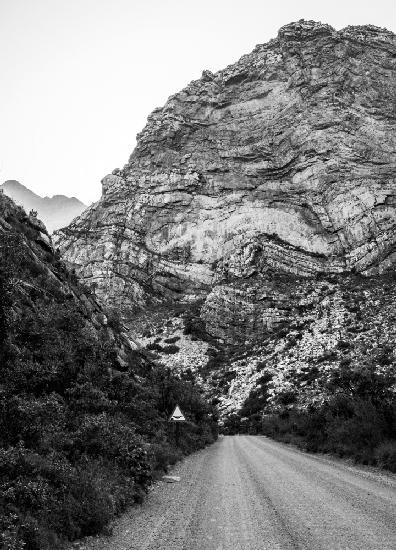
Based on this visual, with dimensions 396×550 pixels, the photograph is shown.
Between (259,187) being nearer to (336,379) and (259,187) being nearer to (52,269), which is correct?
(336,379)

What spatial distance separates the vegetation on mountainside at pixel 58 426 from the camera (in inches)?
235

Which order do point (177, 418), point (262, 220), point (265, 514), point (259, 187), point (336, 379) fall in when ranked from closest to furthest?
point (265, 514) < point (177, 418) < point (336, 379) < point (262, 220) < point (259, 187)

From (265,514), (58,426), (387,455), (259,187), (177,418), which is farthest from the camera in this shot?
(259,187)

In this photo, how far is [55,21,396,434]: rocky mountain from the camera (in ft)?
162

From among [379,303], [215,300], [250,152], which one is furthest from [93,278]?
[379,303]

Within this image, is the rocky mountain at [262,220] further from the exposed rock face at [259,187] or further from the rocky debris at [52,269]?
the rocky debris at [52,269]

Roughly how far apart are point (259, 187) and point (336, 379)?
197 feet

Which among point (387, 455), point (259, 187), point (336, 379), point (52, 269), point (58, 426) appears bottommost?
point (387, 455)

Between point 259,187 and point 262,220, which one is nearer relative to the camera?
point 262,220

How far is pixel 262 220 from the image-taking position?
2918 inches

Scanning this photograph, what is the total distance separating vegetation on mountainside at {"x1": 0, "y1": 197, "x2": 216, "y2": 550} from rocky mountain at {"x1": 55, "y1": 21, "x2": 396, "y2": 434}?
23.8 m

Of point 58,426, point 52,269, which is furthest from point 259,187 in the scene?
point 58,426

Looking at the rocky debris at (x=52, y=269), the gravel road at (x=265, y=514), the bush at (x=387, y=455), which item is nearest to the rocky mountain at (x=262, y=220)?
the rocky debris at (x=52, y=269)

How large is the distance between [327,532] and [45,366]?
8.92 m
